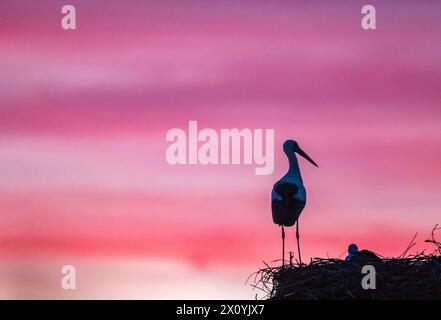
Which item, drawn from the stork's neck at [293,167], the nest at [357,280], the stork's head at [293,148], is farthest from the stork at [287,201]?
the nest at [357,280]

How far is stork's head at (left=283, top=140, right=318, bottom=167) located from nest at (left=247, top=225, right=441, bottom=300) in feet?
17.4

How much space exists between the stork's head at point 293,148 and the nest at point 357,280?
530cm

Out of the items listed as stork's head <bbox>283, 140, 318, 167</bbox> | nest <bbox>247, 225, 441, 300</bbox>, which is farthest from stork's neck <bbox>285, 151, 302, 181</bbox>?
nest <bbox>247, 225, 441, 300</bbox>

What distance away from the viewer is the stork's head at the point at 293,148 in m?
13.1

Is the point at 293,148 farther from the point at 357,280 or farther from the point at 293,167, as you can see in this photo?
the point at 357,280

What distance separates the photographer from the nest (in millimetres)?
6934

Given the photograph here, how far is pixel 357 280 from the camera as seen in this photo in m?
7.11

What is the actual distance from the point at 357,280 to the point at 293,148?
636 cm

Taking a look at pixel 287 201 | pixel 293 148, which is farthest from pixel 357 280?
pixel 293 148

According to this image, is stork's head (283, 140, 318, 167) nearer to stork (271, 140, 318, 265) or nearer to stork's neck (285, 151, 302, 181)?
stork's neck (285, 151, 302, 181)
